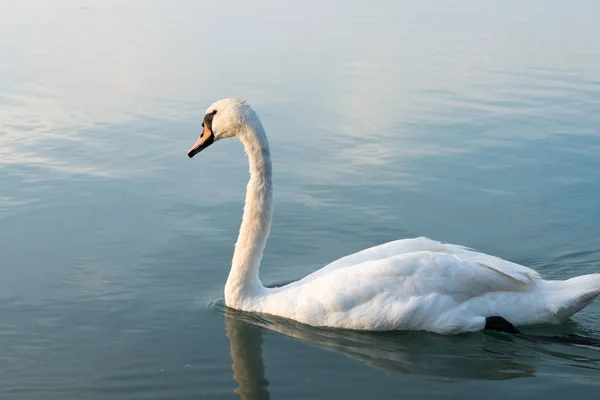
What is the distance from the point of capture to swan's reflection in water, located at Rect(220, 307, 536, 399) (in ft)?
22.4

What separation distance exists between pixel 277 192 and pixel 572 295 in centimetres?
478

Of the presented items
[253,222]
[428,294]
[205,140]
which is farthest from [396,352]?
[205,140]

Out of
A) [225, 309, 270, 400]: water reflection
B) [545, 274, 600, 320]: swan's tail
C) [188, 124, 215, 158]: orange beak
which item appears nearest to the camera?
[225, 309, 270, 400]: water reflection

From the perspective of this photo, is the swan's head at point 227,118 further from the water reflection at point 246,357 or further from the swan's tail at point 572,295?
the swan's tail at point 572,295

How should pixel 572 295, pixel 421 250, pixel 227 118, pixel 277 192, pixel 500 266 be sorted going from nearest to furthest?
1. pixel 572 295
2. pixel 500 266
3. pixel 421 250
4. pixel 227 118
5. pixel 277 192

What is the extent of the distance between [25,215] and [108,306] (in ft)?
9.54

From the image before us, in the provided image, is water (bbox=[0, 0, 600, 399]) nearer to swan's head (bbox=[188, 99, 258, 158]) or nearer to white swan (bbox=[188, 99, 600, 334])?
white swan (bbox=[188, 99, 600, 334])

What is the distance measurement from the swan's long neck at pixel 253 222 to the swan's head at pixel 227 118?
50mm

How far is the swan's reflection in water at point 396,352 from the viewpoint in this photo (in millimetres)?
6816

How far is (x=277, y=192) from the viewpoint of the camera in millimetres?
11555

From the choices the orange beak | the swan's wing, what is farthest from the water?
the orange beak

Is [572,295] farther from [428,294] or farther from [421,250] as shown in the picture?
[421,250]

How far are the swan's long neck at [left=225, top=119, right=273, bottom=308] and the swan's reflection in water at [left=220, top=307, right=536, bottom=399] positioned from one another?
1.18ft

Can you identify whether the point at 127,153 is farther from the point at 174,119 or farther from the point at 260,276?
the point at 260,276
